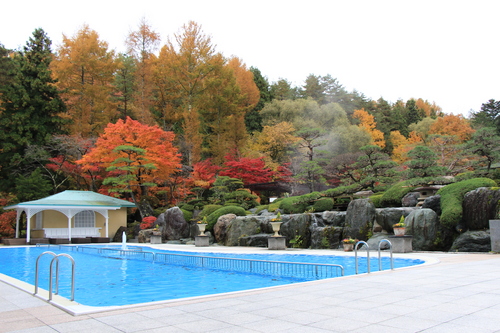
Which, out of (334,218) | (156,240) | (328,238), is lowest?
(156,240)

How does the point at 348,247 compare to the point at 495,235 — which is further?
the point at 348,247

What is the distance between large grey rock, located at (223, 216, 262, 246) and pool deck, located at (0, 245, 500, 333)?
13.8 meters

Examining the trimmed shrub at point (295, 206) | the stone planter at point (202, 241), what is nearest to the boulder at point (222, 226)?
the stone planter at point (202, 241)

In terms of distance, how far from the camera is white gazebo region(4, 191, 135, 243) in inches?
1038

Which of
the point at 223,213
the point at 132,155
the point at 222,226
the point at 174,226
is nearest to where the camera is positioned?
the point at 222,226

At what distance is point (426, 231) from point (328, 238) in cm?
432

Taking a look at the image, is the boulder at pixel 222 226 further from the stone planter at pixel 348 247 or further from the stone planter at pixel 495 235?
the stone planter at pixel 495 235

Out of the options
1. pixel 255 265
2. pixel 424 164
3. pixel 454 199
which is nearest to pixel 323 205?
pixel 424 164

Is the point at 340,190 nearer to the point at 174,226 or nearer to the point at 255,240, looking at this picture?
the point at 255,240

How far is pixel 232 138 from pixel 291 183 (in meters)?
10.6

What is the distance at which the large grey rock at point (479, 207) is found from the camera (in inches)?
525

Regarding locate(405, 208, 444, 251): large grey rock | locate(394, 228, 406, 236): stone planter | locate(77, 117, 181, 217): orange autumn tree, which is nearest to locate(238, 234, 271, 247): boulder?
locate(394, 228, 406, 236): stone planter

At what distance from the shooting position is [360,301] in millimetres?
5414

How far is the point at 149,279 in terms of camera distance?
10.7m
